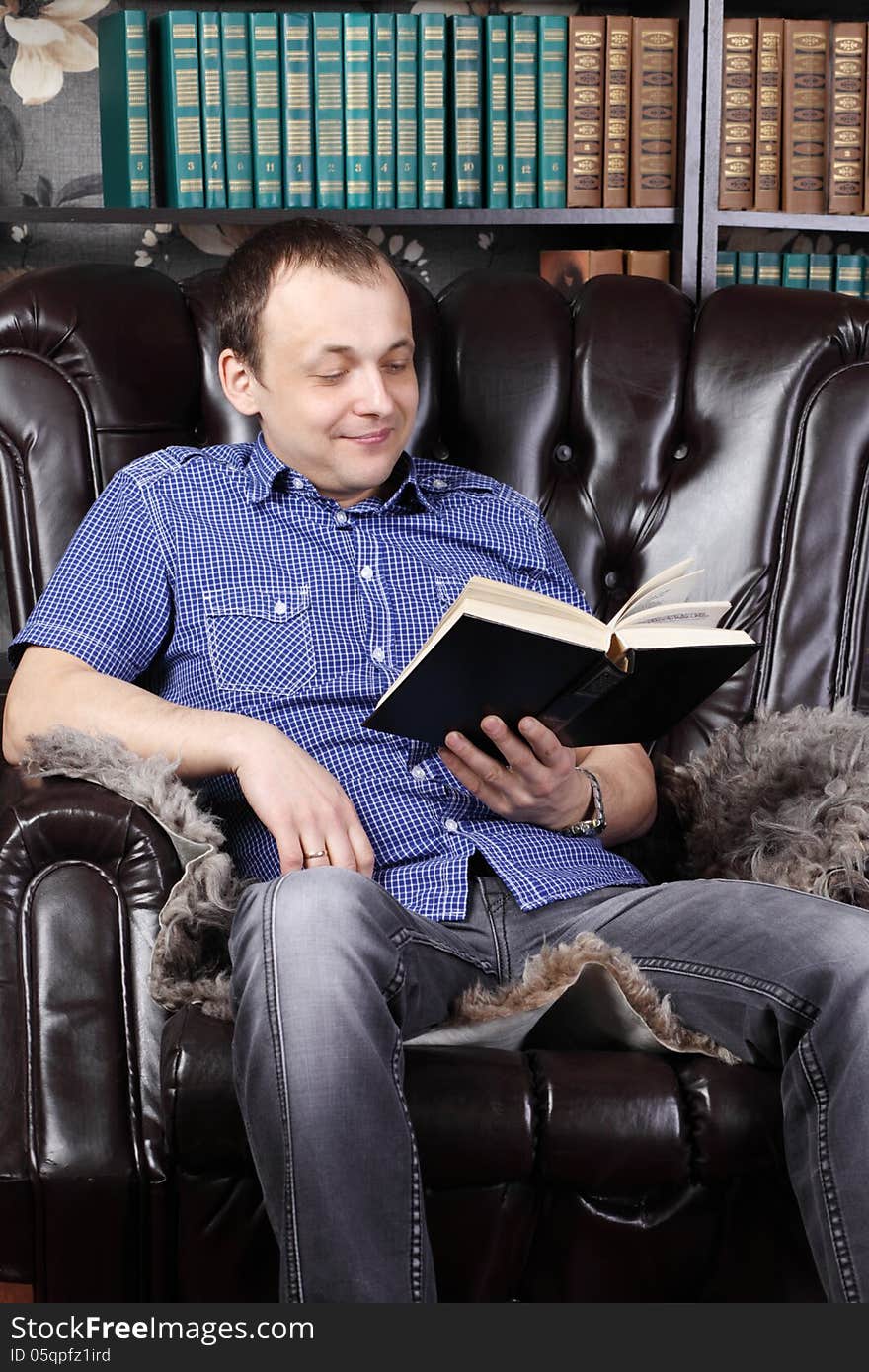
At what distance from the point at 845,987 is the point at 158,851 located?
1.69ft

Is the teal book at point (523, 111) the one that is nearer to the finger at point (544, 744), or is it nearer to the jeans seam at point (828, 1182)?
the finger at point (544, 744)

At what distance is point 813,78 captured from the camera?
2041 mm

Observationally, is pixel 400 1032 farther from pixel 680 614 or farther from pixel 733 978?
pixel 680 614

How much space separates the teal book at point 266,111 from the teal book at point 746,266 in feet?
2.30

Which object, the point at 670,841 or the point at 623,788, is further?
the point at 670,841

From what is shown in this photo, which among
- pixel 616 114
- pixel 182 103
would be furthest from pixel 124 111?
pixel 616 114

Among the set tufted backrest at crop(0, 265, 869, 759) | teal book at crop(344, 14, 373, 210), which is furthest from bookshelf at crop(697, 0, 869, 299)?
teal book at crop(344, 14, 373, 210)

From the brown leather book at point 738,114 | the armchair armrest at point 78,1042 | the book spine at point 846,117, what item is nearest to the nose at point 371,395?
the armchair armrest at point 78,1042

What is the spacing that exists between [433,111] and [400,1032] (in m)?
1.46

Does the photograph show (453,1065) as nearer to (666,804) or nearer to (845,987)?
(845,987)

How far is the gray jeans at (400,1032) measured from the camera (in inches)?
34.9

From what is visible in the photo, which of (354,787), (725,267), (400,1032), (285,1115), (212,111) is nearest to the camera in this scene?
(285,1115)

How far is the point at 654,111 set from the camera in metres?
2.01

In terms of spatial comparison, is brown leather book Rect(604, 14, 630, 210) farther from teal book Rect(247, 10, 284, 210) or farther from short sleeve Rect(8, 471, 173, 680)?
short sleeve Rect(8, 471, 173, 680)
